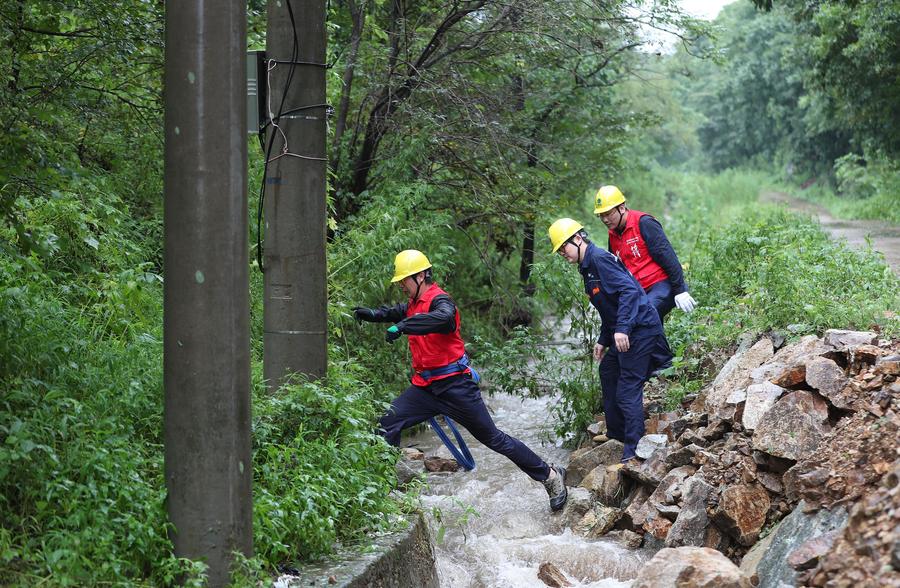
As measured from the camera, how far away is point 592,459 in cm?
807

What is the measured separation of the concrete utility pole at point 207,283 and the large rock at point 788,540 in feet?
8.15

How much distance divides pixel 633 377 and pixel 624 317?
1.71ft

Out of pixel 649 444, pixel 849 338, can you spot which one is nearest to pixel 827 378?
pixel 849 338

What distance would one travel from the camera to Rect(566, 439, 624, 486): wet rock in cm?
802

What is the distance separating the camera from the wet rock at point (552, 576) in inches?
237

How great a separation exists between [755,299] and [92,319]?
17.5 ft

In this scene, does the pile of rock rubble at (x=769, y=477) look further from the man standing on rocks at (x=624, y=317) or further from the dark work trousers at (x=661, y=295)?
the dark work trousers at (x=661, y=295)

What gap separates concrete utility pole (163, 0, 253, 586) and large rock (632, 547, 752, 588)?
1.95m

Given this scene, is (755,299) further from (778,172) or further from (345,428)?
(778,172)

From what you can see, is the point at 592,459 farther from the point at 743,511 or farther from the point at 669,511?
the point at 743,511

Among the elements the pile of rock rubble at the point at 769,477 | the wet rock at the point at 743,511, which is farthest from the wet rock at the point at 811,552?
the wet rock at the point at 743,511

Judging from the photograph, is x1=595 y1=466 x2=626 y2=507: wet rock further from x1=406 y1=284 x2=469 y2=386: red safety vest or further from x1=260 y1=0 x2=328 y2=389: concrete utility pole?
x1=260 y1=0 x2=328 y2=389: concrete utility pole

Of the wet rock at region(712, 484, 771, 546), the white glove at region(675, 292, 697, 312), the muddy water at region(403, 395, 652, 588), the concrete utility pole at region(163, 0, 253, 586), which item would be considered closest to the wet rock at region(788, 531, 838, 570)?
the wet rock at region(712, 484, 771, 546)

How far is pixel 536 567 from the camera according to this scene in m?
6.40
